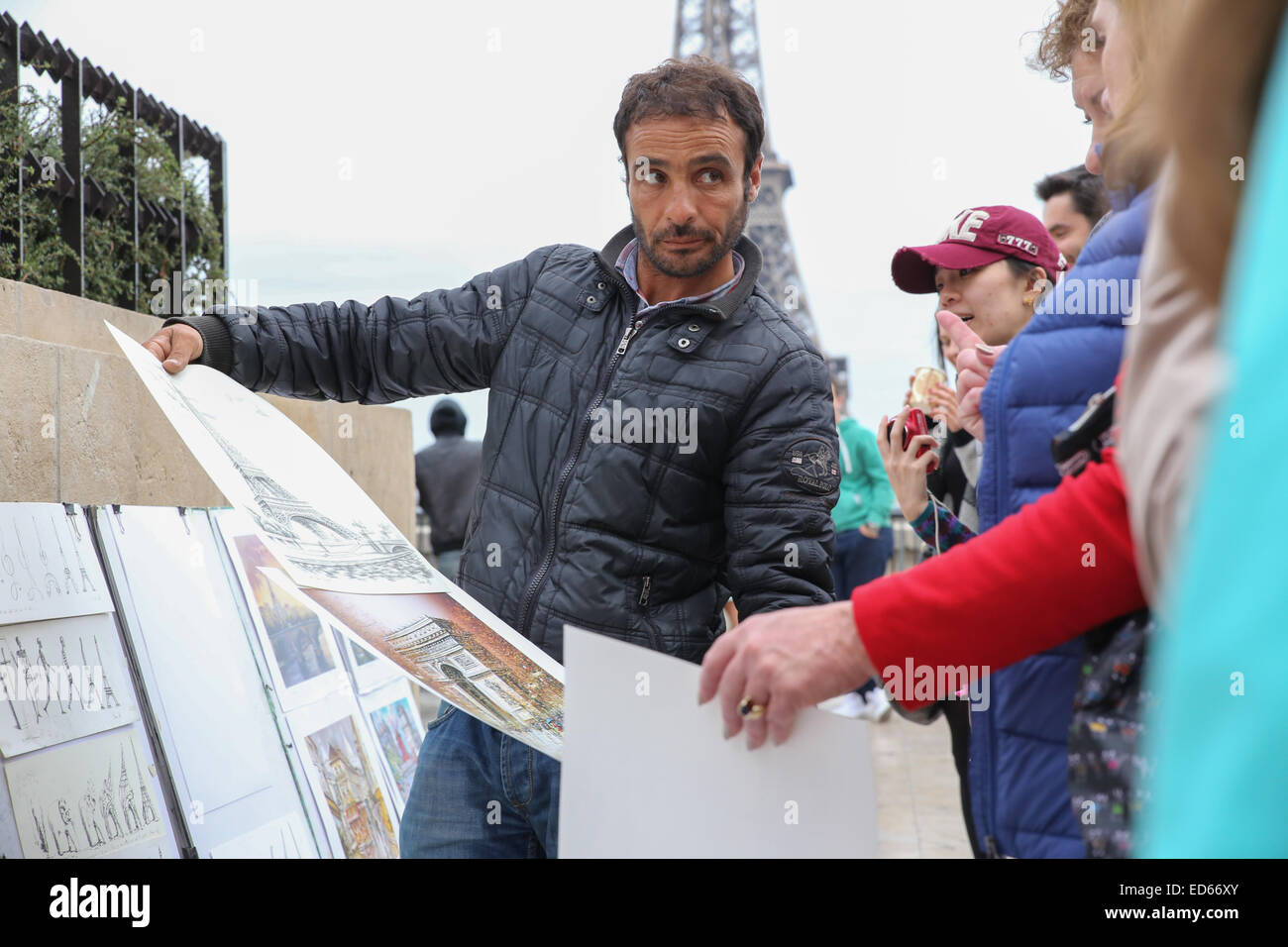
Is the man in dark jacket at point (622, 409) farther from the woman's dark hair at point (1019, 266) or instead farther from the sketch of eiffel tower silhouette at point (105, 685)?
the sketch of eiffel tower silhouette at point (105, 685)

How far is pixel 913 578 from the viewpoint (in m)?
1.07

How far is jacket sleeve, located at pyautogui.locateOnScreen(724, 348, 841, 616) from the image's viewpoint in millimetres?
2008

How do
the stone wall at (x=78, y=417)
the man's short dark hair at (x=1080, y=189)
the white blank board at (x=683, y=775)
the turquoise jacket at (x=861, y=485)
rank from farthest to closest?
1. the turquoise jacket at (x=861, y=485)
2. the man's short dark hair at (x=1080, y=189)
3. the stone wall at (x=78, y=417)
4. the white blank board at (x=683, y=775)

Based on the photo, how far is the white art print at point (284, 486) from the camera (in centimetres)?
169

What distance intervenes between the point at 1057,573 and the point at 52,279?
4.13 m

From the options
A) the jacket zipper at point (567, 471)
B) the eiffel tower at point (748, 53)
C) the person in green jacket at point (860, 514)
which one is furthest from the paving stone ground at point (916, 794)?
the eiffel tower at point (748, 53)

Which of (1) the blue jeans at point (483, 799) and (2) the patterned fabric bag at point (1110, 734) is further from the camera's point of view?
(1) the blue jeans at point (483, 799)

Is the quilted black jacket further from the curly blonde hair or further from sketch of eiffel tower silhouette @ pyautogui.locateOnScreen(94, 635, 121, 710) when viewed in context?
sketch of eiffel tower silhouette @ pyautogui.locateOnScreen(94, 635, 121, 710)

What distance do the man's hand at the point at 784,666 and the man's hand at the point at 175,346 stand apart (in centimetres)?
122

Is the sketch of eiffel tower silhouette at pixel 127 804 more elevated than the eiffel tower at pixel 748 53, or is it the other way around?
the eiffel tower at pixel 748 53

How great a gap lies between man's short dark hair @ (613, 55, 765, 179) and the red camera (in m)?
0.71

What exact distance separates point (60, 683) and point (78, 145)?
8.66 feet

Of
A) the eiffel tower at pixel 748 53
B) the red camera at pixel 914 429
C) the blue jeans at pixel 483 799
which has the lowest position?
the blue jeans at pixel 483 799
